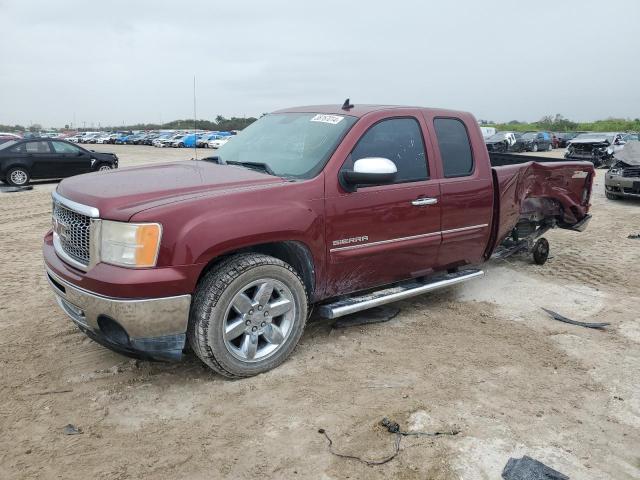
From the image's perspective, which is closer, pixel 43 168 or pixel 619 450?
pixel 619 450

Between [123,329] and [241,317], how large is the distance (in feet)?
2.41

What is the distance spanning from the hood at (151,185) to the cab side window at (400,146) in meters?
0.86

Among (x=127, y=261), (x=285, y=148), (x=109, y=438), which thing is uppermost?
(x=285, y=148)

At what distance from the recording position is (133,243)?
313 cm

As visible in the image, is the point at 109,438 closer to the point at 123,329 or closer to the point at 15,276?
the point at 123,329

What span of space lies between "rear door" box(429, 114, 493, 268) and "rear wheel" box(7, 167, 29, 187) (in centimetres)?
1421

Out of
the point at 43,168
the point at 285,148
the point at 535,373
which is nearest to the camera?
the point at 535,373

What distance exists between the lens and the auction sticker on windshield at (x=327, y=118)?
14.1ft

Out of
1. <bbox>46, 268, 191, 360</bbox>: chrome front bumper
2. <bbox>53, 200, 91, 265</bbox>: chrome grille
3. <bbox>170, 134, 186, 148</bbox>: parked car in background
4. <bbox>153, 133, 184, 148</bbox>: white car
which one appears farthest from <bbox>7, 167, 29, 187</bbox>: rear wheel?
<bbox>153, 133, 184, 148</bbox>: white car

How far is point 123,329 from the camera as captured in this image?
321 cm

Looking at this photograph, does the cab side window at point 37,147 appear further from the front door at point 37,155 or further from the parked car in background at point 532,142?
the parked car in background at point 532,142

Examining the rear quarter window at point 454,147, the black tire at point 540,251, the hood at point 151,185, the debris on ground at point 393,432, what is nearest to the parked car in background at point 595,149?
the black tire at point 540,251

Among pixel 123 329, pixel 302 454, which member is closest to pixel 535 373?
pixel 302 454

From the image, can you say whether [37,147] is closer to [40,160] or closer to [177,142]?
[40,160]
